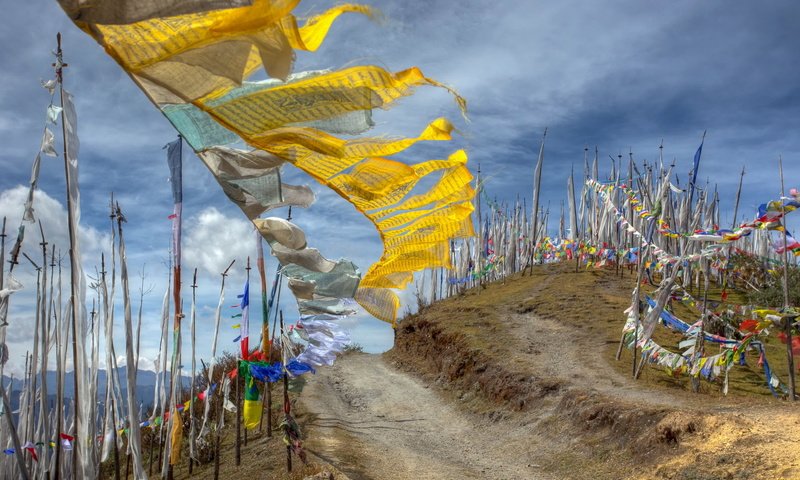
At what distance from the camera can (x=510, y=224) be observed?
3756cm

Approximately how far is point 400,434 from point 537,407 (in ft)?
11.0

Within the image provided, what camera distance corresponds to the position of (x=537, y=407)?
546 inches

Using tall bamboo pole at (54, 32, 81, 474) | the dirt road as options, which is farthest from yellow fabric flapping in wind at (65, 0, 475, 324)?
the dirt road

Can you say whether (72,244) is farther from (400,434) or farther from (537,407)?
(537,407)

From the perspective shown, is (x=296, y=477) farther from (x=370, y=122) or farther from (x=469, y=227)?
(x=370, y=122)

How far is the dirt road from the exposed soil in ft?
0.14

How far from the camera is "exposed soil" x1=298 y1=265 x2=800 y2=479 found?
8.81 meters

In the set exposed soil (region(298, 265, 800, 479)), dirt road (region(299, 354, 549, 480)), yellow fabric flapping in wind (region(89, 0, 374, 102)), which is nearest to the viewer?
yellow fabric flapping in wind (region(89, 0, 374, 102))

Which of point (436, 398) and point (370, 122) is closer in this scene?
point (370, 122)

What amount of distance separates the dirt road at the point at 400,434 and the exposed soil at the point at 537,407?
4cm

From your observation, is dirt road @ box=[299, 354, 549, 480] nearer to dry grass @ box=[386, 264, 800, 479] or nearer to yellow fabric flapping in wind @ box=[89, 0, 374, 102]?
dry grass @ box=[386, 264, 800, 479]

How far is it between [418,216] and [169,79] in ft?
6.75

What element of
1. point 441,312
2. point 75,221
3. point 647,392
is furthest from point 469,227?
point 441,312

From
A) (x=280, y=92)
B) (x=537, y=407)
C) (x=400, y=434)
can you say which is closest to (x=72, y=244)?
(x=280, y=92)
